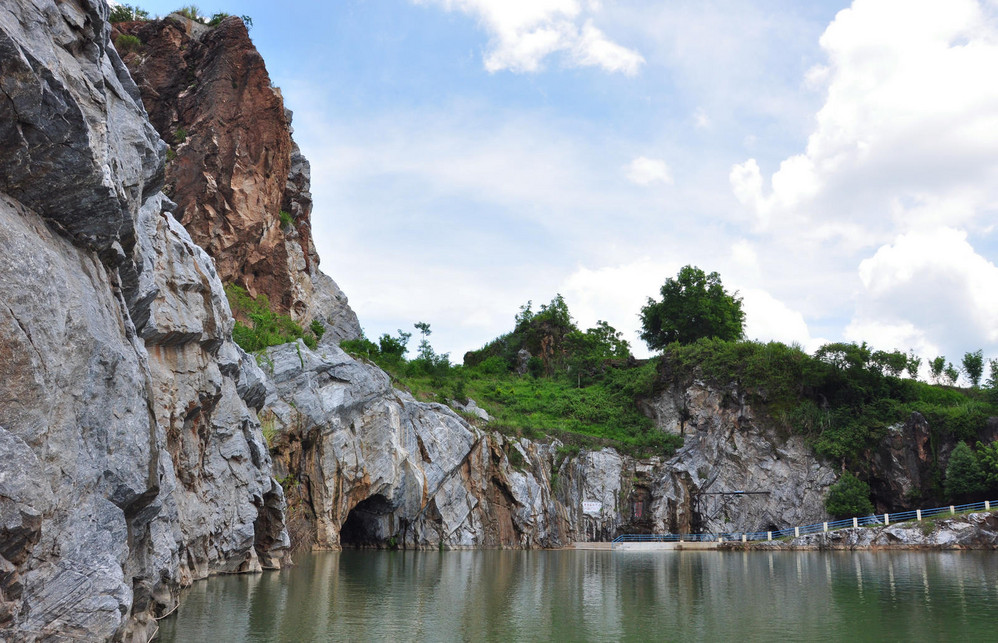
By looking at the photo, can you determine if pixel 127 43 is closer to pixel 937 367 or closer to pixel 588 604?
pixel 588 604

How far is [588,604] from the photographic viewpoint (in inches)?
742

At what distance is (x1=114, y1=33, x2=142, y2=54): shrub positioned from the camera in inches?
1644

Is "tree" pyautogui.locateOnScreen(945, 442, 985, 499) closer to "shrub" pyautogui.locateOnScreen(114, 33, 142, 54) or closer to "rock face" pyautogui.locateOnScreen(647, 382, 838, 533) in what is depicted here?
"rock face" pyautogui.locateOnScreen(647, 382, 838, 533)

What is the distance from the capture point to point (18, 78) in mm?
8102

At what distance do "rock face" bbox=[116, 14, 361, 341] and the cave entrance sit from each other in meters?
13.2

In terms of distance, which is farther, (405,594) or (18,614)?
(405,594)

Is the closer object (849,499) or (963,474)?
(963,474)

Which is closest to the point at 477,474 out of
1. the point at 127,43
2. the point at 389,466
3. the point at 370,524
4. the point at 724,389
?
the point at 370,524

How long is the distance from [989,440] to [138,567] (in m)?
54.6

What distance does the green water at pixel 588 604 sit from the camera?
550 inches

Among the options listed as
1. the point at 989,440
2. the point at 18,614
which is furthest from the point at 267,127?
the point at 989,440

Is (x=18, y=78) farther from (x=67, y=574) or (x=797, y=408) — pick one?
(x=797, y=408)

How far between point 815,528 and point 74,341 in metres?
49.4

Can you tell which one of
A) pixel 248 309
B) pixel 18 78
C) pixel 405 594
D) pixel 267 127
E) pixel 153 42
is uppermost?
pixel 153 42
